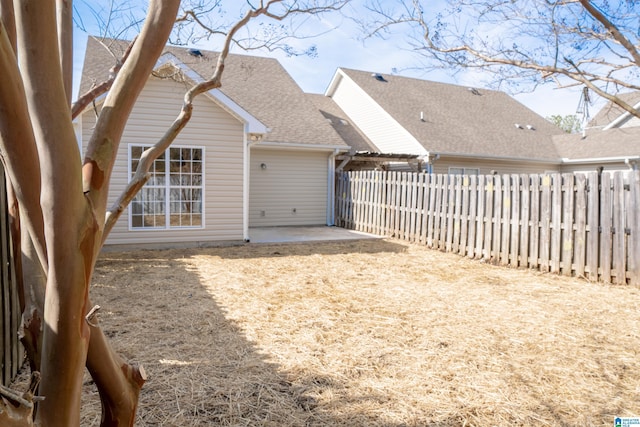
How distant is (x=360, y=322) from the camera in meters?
5.06

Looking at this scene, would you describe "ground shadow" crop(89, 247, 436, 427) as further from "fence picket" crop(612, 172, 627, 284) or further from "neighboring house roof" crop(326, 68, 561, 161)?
"neighboring house roof" crop(326, 68, 561, 161)

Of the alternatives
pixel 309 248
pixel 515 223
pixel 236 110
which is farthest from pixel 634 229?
pixel 236 110

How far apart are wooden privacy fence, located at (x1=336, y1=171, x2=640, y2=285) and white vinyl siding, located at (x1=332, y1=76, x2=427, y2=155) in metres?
4.80

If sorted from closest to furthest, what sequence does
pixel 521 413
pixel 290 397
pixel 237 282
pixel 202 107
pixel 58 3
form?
pixel 58 3 → pixel 521 413 → pixel 290 397 → pixel 237 282 → pixel 202 107

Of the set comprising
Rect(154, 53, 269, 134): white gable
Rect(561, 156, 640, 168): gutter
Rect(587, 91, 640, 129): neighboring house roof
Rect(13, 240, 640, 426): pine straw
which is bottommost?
Rect(13, 240, 640, 426): pine straw

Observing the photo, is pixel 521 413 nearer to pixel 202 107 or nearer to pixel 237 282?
pixel 237 282

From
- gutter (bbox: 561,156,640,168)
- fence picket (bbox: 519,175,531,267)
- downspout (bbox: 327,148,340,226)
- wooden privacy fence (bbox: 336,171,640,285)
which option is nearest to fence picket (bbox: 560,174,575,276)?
wooden privacy fence (bbox: 336,171,640,285)

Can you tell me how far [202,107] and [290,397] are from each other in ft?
27.3

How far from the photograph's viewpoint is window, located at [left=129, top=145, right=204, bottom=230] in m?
9.88

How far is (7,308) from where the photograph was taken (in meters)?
3.33

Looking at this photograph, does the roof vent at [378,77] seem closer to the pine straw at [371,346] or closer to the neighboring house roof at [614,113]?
the neighboring house roof at [614,113]

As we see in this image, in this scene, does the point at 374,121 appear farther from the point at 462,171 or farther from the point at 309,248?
the point at 309,248

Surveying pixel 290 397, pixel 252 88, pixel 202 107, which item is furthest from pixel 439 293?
pixel 252 88

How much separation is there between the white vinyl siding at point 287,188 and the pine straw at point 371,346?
641 centimetres
